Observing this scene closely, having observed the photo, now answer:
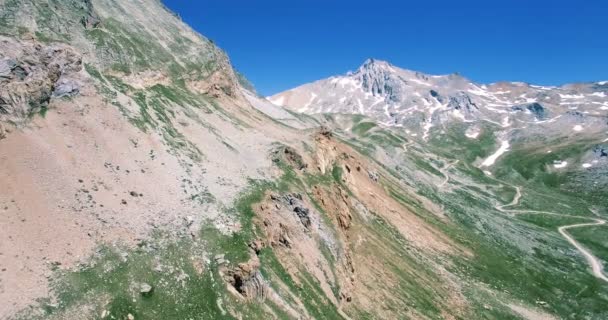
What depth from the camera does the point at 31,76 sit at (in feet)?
156

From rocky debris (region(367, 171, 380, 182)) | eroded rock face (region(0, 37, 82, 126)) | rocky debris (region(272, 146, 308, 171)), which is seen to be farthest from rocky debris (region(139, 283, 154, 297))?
rocky debris (region(367, 171, 380, 182))

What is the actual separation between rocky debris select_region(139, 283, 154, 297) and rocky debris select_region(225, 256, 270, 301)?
6.90m

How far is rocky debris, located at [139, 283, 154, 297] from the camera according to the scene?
115 feet

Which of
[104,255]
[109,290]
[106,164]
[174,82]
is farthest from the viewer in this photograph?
[174,82]

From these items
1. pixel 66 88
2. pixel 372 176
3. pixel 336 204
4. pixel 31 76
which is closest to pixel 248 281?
pixel 336 204

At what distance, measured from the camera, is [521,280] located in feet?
279

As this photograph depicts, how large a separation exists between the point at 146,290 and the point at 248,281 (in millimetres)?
9054

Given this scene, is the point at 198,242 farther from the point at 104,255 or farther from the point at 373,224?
the point at 373,224

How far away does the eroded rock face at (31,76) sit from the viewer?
144 feet

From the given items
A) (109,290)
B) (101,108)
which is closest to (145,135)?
(101,108)

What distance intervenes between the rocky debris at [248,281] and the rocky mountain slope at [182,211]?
13cm

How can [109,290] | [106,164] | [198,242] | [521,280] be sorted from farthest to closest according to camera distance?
[521,280] → [106,164] → [198,242] → [109,290]

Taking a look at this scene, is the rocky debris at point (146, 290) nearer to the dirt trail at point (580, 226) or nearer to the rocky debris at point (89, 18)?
the rocky debris at point (89, 18)

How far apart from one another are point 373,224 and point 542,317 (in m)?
29.5
